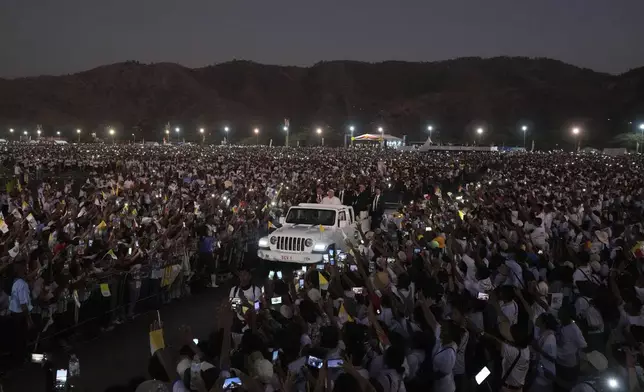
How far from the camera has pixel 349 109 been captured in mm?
174750

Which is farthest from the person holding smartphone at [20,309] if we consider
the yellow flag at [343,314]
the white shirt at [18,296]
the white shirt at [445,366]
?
the white shirt at [445,366]

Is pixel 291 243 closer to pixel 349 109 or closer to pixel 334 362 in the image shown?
pixel 334 362

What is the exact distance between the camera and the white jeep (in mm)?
13250

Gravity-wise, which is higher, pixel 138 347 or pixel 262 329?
pixel 262 329

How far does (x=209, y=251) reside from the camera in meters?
13.1

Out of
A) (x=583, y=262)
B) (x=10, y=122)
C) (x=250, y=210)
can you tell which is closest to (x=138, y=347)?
(x=583, y=262)

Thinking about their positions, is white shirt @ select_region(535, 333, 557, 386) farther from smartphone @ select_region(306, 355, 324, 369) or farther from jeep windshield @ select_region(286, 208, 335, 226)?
jeep windshield @ select_region(286, 208, 335, 226)

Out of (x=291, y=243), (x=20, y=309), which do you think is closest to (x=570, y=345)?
(x=20, y=309)

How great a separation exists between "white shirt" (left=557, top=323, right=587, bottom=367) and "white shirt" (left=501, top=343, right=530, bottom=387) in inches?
23.4

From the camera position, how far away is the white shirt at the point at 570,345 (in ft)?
19.0

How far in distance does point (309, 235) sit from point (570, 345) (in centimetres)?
797

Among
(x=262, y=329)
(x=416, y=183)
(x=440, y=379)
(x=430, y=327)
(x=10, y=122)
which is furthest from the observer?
(x=10, y=122)

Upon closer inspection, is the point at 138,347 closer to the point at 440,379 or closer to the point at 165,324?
the point at 165,324

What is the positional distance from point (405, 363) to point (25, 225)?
10.5 m
